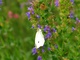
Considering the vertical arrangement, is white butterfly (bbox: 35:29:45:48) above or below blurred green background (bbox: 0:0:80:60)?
below

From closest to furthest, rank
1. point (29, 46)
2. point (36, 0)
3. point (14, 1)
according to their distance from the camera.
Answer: point (36, 0), point (29, 46), point (14, 1)

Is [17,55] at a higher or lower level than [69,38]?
higher

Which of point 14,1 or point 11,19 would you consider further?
point 14,1

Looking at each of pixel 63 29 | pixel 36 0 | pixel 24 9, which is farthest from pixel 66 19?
pixel 24 9

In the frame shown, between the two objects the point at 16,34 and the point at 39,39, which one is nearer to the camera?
the point at 39,39

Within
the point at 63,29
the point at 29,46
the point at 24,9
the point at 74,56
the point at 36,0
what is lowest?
the point at 74,56

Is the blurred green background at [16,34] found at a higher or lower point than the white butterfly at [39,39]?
higher

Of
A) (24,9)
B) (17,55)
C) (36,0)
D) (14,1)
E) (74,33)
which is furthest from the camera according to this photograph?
(14,1)

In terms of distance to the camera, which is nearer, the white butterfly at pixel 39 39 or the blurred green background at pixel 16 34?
the white butterfly at pixel 39 39

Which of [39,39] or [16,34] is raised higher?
[16,34]

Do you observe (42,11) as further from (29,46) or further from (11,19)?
(11,19)

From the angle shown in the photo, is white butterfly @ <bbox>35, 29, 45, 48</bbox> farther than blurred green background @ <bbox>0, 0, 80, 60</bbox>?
No
